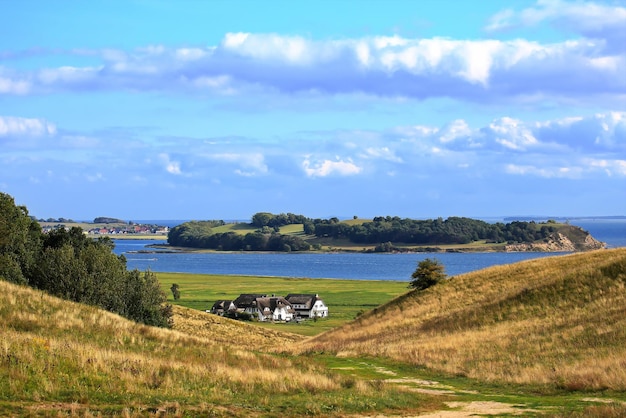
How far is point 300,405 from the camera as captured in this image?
18.4 m

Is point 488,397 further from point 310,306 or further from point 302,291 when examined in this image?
point 302,291

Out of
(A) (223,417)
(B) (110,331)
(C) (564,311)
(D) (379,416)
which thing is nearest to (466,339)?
(C) (564,311)

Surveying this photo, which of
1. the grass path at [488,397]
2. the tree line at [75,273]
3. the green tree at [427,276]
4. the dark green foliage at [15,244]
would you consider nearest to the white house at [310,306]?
the tree line at [75,273]

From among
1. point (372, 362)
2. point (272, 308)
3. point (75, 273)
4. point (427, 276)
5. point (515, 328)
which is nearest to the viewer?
point (372, 362)

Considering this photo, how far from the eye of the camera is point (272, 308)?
10988 cm

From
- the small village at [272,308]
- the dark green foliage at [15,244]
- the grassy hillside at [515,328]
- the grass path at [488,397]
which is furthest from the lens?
the small village at [272,308]

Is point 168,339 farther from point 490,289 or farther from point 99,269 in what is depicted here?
point 490,289

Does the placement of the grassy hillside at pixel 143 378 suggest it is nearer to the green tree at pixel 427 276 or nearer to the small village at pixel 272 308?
the green tree at pixel 427 276

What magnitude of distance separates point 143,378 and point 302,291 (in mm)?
121562

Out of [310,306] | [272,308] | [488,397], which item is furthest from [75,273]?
[310,306]

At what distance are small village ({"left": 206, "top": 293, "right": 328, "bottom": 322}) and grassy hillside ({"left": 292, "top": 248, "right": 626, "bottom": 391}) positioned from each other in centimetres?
4952

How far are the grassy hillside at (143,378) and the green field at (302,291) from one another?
5211cm

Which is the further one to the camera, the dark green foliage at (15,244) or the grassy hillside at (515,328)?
the dark green foliage at (15,244)

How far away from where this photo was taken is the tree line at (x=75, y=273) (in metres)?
53.4
